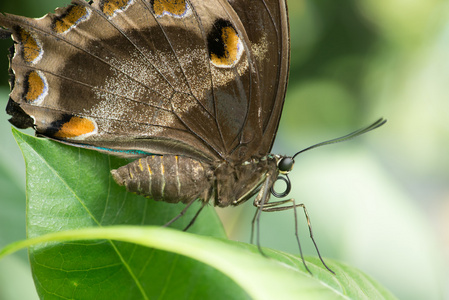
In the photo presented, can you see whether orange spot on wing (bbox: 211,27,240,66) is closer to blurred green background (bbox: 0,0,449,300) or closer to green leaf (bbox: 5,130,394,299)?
green leaf (bbox: 5,130,394,299)

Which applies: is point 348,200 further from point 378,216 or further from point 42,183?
point 42,183

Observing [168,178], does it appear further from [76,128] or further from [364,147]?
[364,147]

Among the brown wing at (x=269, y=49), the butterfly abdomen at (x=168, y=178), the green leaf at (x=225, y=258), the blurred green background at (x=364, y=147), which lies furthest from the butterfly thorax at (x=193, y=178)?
the green leaf at (x=225, y=258)

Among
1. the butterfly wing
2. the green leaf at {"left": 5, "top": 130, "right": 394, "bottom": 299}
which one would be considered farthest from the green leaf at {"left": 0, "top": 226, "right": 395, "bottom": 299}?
the butterfly wing

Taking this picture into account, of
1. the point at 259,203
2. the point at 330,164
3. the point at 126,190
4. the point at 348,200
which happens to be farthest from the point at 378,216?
the point at 126,190

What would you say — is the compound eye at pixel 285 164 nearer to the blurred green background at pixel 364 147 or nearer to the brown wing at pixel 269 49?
the brown wing at pixel 269 49

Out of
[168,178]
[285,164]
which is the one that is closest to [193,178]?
[168,178]
